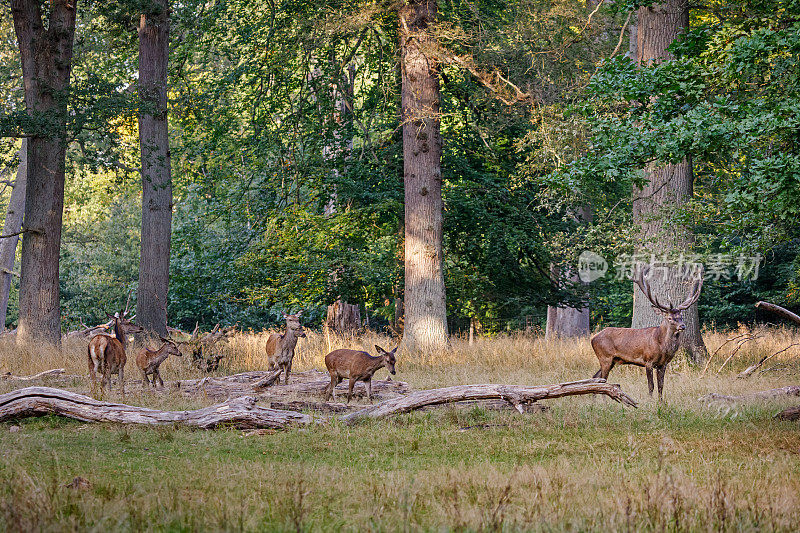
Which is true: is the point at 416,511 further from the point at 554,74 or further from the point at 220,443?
the point at 554,74

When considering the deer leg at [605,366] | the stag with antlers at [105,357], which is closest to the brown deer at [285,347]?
the stag with antlers at [105,357]

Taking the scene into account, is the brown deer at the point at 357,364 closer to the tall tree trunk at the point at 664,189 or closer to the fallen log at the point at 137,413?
the fallen log at the point at 137,413

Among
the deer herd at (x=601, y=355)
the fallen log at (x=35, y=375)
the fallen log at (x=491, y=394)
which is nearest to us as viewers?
the fallen log at (x=491, y=394)

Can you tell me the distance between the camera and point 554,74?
19.9m

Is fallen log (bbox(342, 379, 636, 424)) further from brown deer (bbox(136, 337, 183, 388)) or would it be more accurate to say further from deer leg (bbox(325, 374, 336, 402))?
brown deer (bbox(136, 337, 183, 388))

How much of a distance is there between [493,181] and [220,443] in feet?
48.8

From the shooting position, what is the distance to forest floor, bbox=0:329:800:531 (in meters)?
5.59

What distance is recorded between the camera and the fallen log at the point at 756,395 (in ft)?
38.1

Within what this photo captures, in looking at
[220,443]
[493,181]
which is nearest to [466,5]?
[493,181]

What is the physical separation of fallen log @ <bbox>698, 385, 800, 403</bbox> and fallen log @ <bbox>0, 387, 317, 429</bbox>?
5867 mm

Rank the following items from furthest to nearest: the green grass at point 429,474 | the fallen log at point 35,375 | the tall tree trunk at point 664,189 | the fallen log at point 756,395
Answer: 1. the tall tree trunk at point 664,189
2. the fallen log at point 35,375
3. the fallen log at point 756,395
4. the green grass at point 429,474

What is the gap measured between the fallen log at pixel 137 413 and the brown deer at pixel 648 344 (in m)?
4.94

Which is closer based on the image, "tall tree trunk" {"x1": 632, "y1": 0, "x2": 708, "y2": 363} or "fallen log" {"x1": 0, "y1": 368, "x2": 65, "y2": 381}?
"fallen log" {"x1": 0, "y1": 368, "x2": 65, "y2": 381}

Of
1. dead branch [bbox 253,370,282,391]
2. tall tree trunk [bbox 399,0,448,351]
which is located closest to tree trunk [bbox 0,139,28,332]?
tall tree trunk [bbox 399,0,448,351]
